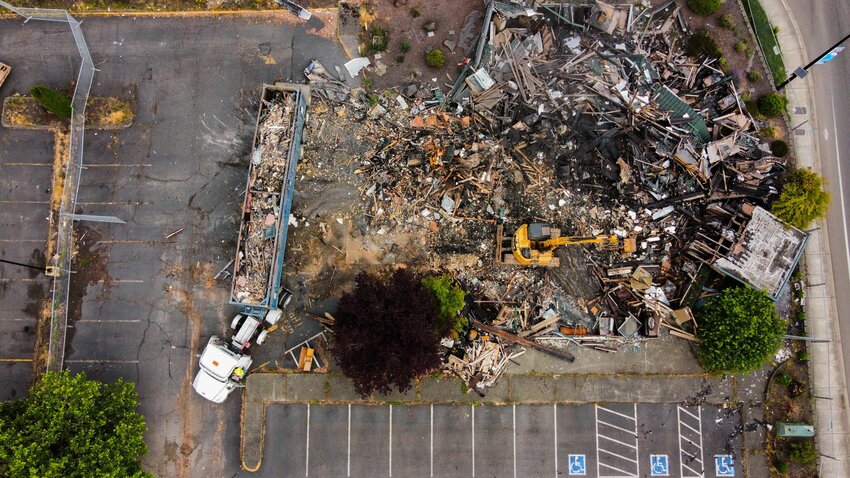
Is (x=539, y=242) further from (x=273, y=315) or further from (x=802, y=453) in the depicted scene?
(x=802, y=453)

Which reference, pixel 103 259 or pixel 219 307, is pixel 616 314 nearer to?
pixel 219 307

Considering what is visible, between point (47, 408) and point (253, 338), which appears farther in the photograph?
point (253, 338)

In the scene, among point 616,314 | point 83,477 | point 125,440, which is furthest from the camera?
point 616,314

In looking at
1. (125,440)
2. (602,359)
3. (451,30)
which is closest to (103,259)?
(125,440)

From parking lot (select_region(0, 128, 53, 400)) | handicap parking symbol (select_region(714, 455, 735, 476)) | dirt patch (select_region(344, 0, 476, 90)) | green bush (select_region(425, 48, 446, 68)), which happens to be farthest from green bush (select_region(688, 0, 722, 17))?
parking lot (select_region(0, 128, 53, 400))

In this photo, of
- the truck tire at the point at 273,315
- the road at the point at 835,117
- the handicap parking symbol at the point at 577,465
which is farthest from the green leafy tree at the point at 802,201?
the truck tire at the point at 273,315

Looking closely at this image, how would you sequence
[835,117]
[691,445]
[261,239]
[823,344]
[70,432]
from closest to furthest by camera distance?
[70,432]
[261,239]
[691,445]
[823,344]
[835,117]

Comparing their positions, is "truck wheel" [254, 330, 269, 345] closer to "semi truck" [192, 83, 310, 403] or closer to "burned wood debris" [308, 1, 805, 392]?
"semi truck" [192, 83, 310, 403]

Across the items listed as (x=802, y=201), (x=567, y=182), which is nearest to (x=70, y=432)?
(x=567, y=182)
